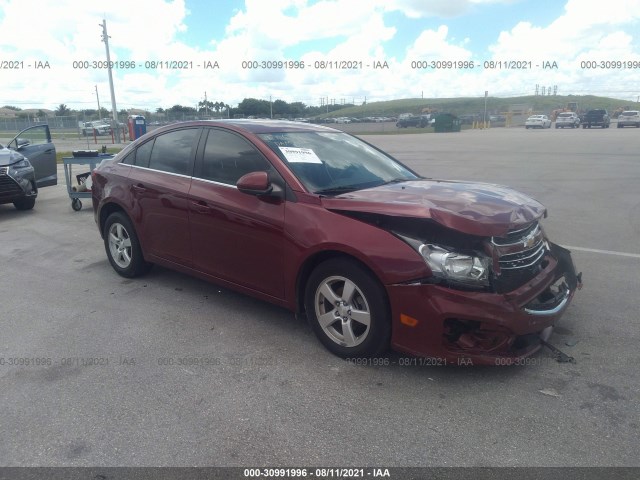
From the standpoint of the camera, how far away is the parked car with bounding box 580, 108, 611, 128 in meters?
50.1

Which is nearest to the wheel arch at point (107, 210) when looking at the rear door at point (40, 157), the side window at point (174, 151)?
the side window at point (174, 151)

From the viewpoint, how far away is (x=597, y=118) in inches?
1991

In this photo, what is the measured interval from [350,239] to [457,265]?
0.71 meters

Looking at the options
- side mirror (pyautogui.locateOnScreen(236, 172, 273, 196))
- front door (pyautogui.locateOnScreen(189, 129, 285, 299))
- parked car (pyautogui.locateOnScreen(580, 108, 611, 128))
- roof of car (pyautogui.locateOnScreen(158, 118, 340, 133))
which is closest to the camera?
side mirror (pyautogui.locateOnScreen(236, 172, 273, 196))

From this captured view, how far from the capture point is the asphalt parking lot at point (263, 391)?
9.12 feet

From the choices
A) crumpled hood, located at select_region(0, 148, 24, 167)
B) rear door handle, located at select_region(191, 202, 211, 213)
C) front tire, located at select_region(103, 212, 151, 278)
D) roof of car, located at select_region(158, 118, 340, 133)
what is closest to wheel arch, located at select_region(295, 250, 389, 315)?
rear door handle, located at select_region(191, 202, 211, 213)

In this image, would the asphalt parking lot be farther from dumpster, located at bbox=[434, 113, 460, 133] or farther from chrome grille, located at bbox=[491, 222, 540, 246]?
dumpster, located at bbox=[434, 113, 460, 133]

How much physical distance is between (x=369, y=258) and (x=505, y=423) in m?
1.24

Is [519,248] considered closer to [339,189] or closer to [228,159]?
[339,189]

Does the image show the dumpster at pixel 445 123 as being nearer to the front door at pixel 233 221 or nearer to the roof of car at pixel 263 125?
the roof of car at pixel 263 125

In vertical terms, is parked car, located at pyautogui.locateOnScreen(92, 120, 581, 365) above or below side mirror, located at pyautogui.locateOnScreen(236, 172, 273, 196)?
below

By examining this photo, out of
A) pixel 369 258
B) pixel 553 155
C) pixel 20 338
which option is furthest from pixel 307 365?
pixel 553 155

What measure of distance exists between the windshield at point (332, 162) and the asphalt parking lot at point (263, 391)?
1.23m

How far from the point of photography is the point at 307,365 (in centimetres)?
370
